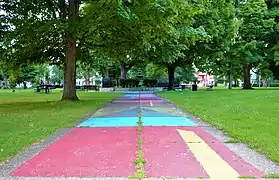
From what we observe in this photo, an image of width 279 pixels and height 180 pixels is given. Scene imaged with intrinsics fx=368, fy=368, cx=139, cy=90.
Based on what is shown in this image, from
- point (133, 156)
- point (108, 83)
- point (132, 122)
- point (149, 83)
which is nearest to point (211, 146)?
point (133, 156)

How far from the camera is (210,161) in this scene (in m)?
6.43

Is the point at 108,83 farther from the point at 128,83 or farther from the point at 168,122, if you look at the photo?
the point at 168,122

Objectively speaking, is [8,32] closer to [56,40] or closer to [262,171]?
[56,40]

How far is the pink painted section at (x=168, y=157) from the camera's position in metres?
5.65

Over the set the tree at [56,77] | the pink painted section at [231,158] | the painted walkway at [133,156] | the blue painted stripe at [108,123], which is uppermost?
the tree at [56,77]

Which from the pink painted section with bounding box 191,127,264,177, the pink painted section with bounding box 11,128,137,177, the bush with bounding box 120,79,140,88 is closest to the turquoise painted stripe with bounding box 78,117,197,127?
the pink painted section with bounding box 11,128,137,177

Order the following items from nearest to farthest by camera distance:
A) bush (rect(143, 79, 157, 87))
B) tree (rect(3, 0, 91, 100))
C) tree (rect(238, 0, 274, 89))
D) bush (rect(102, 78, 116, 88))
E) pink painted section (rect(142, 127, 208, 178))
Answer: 1. pink painted section (rect(142, 127, 208, 178))
2. tree (rect(3, 0, 91, 100))
3. tree (rect(238, 0, 274, 89))
4. bush (rect(102, 78, 116, 88))
5. bush (rect(143, 79, 157, 87))

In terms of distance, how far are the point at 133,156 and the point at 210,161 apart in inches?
55.2

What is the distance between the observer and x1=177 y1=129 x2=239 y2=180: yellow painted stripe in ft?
18.1

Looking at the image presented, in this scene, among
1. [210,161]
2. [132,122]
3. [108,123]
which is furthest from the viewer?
[132,122]

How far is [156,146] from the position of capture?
→ 776cm

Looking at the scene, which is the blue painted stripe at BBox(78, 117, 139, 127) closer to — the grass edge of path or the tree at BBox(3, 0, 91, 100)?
the grass edge of path

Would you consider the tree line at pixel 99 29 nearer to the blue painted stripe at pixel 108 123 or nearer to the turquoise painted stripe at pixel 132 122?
the blue painted stripe at pixel 108 123

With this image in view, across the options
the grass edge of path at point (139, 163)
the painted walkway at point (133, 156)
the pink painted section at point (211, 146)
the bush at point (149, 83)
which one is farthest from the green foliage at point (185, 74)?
the grass edge of path at point (139, 163)
